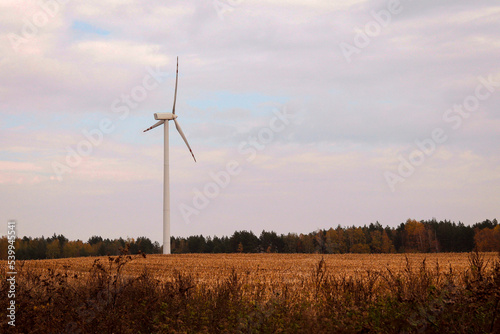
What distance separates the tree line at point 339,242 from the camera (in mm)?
105562

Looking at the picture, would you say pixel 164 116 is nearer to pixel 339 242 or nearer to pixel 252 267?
pixel 252 267

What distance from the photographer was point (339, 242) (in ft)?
410

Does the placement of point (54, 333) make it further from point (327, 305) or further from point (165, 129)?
point (165, 129)

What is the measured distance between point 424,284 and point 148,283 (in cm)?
641

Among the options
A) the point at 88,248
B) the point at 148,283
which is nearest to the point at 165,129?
the point at 148,283

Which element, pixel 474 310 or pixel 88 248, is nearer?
pixel 474 310

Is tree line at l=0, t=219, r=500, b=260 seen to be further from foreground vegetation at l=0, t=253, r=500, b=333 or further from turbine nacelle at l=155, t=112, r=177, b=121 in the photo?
foreground vegetation at l=0, t=253, r=500, b=333

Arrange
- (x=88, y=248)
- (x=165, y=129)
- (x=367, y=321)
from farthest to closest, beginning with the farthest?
(x=88, y=248)
(x=165, y=129)
(x=367, y=321)

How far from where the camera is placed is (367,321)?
29.5 ft

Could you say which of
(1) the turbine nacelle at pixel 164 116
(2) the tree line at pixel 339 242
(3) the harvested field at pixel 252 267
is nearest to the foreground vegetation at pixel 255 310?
(3) the harvested field at pixel 252 267

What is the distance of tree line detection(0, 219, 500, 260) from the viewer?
106 m

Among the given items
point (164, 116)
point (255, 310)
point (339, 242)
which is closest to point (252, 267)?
point (164, 116)

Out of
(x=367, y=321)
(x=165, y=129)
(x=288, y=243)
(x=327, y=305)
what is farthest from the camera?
(x=288, y=243)

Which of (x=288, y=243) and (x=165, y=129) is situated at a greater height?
(x=165, y=129)
